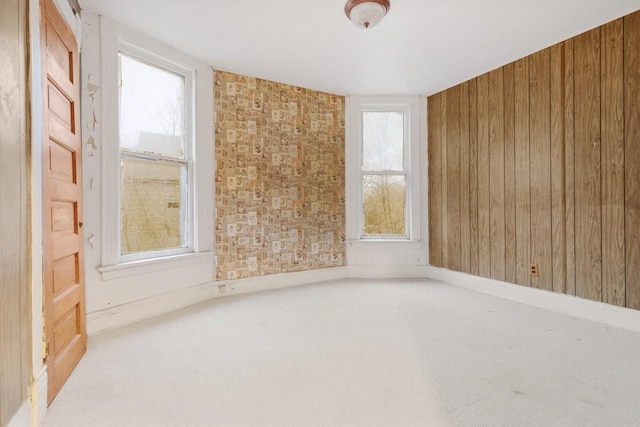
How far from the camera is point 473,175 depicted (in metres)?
3.69

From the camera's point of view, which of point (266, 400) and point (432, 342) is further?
point (432, 342)

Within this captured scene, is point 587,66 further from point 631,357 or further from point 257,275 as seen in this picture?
point 257,275

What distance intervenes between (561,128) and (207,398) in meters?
3.41

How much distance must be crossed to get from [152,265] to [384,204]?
2810 mm

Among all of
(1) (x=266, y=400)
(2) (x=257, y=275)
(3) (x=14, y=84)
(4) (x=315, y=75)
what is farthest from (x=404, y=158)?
(3) (x=14, y=84)

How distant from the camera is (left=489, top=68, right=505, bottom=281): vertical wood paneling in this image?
11.1 feet

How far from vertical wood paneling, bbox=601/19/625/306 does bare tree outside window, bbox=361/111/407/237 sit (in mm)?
2068

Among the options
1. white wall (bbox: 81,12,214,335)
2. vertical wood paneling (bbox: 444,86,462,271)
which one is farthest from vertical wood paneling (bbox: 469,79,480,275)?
white wall (bbox: 81,12,214,335)

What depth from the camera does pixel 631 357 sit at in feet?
6.49

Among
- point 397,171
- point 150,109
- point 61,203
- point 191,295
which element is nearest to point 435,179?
point 397,171

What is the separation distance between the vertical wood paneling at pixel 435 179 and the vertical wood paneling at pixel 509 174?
83cm

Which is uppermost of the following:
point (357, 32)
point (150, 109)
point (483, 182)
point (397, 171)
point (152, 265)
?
point (357, 32)

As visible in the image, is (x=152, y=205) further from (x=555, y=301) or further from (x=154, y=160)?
(x=555, y=301)

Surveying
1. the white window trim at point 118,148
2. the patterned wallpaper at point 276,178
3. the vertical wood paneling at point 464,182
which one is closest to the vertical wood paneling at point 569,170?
the vertical wood paneling at point 464,182
